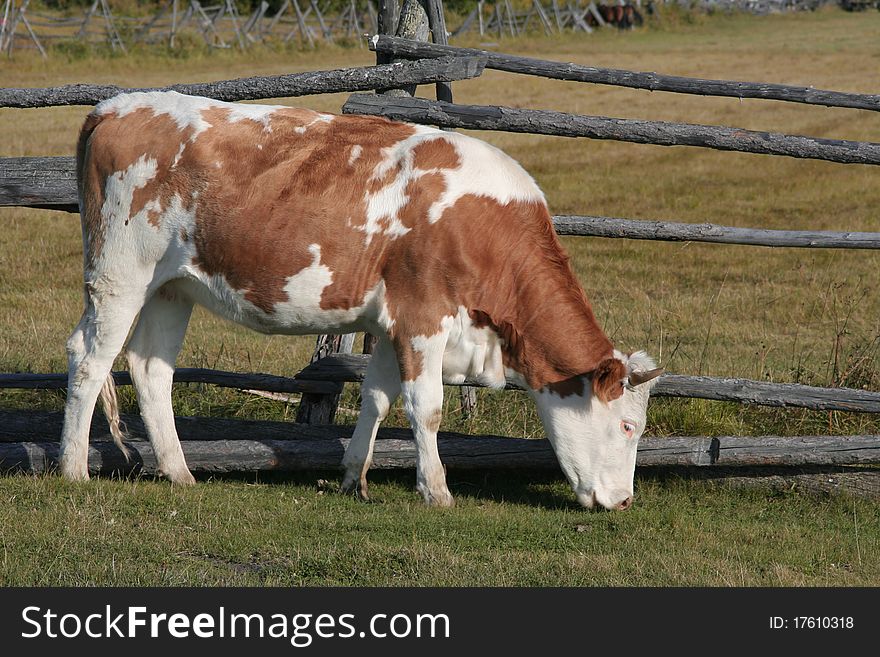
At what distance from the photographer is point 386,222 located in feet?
19.6

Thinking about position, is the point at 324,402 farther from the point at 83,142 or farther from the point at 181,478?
the point at 83,142

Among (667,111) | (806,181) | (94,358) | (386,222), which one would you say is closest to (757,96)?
(386,222)

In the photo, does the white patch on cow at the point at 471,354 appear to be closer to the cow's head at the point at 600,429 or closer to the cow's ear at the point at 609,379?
the cow's head at the point at 600,429

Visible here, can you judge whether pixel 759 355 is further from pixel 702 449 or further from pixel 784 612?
pixel 784 612

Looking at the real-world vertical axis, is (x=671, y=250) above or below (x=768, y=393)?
below

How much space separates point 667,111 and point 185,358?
61.1ft

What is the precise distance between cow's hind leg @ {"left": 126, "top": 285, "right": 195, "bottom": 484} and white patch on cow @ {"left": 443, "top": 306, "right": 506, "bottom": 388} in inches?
60.0

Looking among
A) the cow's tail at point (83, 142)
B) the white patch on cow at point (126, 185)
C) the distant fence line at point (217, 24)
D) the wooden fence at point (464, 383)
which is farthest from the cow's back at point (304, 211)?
the distant fence line at point (217, 24)

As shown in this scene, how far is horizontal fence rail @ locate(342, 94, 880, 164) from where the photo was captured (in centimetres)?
691

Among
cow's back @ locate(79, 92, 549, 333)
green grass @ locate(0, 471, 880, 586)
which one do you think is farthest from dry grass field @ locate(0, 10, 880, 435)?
cow's back @ locate(79, 92, 549, 333)

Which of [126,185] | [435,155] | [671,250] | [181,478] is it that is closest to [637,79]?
[435,155]

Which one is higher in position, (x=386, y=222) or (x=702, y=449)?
(x=386, y=222)

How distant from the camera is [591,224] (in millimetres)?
7090

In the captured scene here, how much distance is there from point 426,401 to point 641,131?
214 cm
